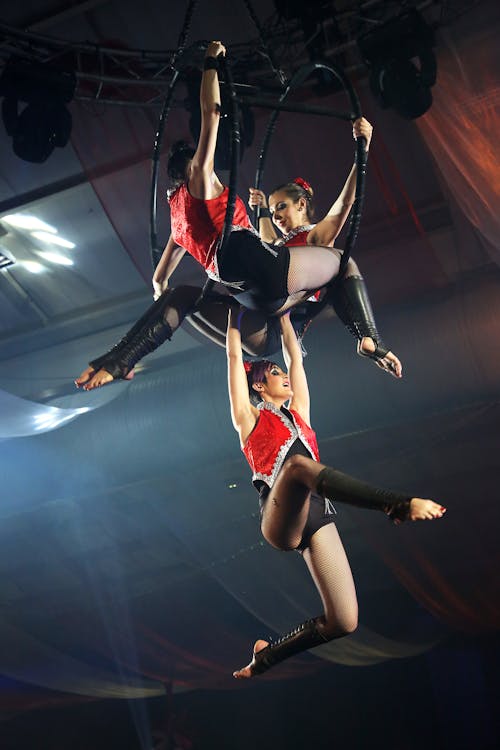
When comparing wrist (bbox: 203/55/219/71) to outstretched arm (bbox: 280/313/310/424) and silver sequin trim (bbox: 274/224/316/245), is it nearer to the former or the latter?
silver sequin trim (bbox: 274/224/316/245)

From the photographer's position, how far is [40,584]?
23.1 ft

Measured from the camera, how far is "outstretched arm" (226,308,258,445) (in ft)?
8.37

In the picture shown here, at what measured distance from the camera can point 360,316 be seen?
2547mm

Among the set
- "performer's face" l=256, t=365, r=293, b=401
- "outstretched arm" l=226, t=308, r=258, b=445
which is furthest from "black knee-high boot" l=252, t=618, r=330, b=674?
"performer's face" l=256, t=365, r=293, b=401

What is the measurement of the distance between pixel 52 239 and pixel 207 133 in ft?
13.1

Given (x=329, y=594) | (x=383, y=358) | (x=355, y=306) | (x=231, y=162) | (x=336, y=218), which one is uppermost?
(x=336, y=218)

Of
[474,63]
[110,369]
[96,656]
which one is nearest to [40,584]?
[96,656]

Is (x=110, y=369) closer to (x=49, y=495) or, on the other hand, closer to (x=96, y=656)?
(x=49, y=495)

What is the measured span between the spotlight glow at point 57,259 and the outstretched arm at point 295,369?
387cm

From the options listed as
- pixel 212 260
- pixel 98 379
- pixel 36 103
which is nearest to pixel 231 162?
pixel 212 260

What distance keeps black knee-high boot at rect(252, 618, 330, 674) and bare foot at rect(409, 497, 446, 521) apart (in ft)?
2.33

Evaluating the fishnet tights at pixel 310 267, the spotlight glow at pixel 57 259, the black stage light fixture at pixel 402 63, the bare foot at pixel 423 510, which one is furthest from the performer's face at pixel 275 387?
the spotlight glow at pixel 57 259

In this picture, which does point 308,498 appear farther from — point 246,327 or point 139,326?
point 139,326

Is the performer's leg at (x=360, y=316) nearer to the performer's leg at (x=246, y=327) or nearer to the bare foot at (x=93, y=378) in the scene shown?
the performer's leg at (x=246, y=327)
